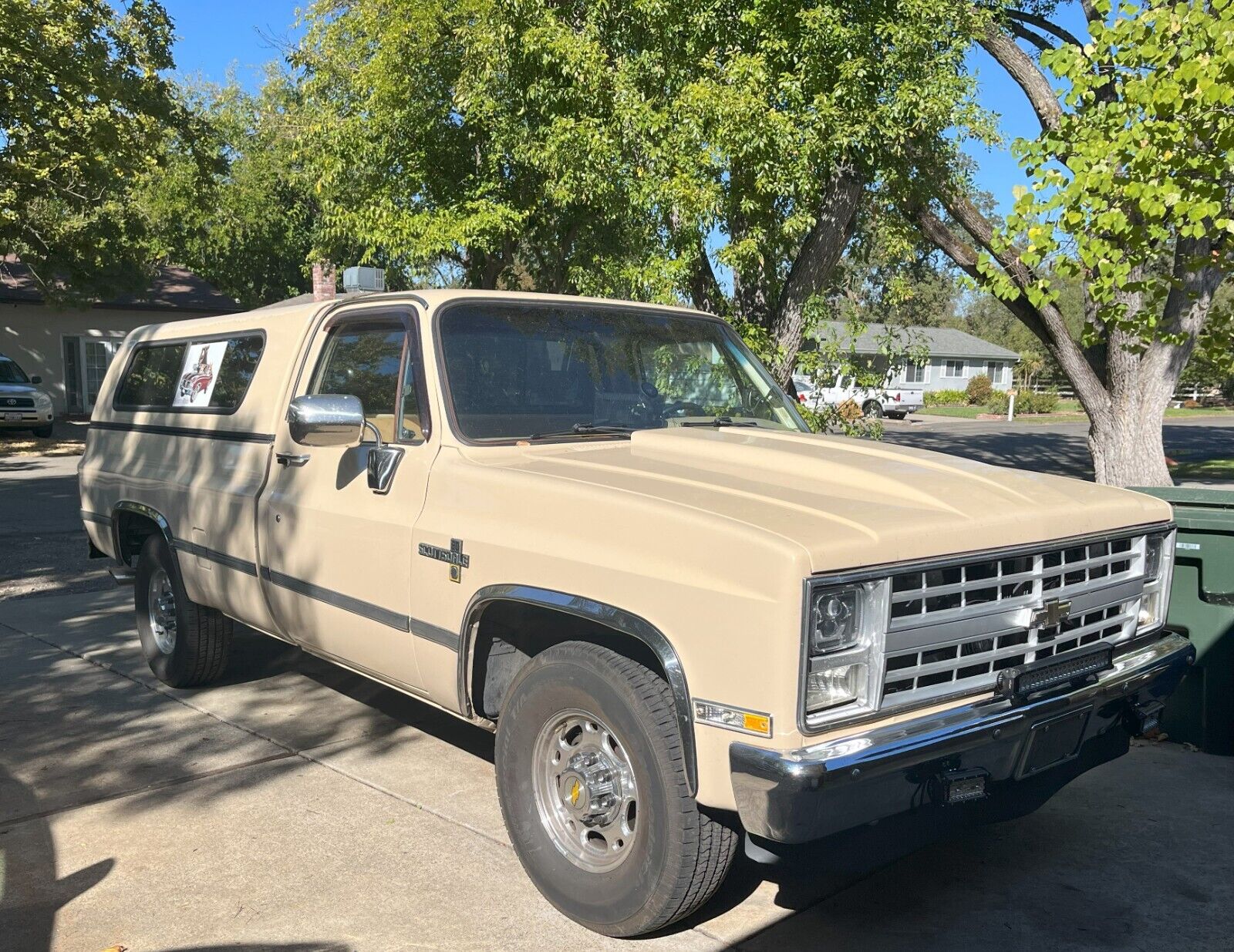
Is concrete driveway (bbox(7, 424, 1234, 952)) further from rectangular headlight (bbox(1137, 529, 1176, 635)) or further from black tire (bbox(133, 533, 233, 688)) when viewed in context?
rectangular headlight (bbox(1137, 529, 1176, 635))

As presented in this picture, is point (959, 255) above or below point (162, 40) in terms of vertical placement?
below

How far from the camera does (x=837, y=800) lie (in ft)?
9.46

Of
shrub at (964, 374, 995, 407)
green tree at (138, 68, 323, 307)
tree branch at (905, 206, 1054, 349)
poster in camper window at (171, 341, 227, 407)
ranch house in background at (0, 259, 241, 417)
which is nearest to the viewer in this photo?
poster in camper window at (171, 341, 227, 407)

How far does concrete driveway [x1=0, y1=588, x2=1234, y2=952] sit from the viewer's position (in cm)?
355

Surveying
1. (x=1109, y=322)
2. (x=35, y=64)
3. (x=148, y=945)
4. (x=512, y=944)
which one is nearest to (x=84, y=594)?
(x=148, y=945)

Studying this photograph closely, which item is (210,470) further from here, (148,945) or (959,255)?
(959,255)

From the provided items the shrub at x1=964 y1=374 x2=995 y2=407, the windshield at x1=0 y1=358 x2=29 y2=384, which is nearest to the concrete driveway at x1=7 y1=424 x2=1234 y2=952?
the windshield at x1=0 y1=358 x2=29 y2=384

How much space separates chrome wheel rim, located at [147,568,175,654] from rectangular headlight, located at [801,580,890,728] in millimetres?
4335

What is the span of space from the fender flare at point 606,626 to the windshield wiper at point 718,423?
4.29 feet

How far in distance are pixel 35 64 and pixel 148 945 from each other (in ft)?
62.7

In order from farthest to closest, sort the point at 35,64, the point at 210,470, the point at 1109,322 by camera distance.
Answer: the point at 35,64 < the point at 1109,322 < the point at 210,470

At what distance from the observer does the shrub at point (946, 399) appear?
57562 millimetres

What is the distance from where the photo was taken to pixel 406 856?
4125 millimetres

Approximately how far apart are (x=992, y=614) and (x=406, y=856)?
7.46ft
